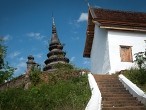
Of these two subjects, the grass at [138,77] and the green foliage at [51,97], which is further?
the grass at [138,77]

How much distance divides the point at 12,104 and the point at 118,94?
4930mm

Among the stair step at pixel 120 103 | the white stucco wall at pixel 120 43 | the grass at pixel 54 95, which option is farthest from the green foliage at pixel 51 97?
the white stucco wall at pixel 120 43

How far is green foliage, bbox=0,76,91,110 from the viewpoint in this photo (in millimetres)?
14170

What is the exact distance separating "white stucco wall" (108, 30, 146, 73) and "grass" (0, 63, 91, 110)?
15.9ft

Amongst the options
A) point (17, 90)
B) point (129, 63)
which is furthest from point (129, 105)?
point (129, 63)

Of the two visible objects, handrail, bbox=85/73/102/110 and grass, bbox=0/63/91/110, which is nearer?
handrail, bbox=85/73/102/110

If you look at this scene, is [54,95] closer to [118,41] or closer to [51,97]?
[51,97]

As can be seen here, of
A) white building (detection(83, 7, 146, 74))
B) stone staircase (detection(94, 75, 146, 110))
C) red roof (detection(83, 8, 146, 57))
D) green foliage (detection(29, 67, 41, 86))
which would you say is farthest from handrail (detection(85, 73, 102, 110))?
red roof (detection(83, 8, 146, 57))

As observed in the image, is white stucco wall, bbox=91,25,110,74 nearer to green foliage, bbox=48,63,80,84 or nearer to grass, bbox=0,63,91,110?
green foliage, bbox=48,63,80,84

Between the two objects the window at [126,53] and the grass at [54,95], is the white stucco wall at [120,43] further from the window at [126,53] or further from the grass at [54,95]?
the grass at [54,95]

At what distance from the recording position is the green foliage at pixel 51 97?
14.2m

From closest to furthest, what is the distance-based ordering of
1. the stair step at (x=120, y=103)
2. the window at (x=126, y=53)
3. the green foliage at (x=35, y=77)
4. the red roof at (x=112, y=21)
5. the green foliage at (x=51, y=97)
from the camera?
the stair step at (x=120, y=103), the green foliage at (x=51, y=97), the green foliage at (x=35, y=77), the red roof at (x=112, y=21), the window at (x=126, y=53)

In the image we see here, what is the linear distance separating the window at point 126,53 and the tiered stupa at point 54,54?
5067mm

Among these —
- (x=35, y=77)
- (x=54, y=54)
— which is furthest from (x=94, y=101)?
(x=54, y=54)
